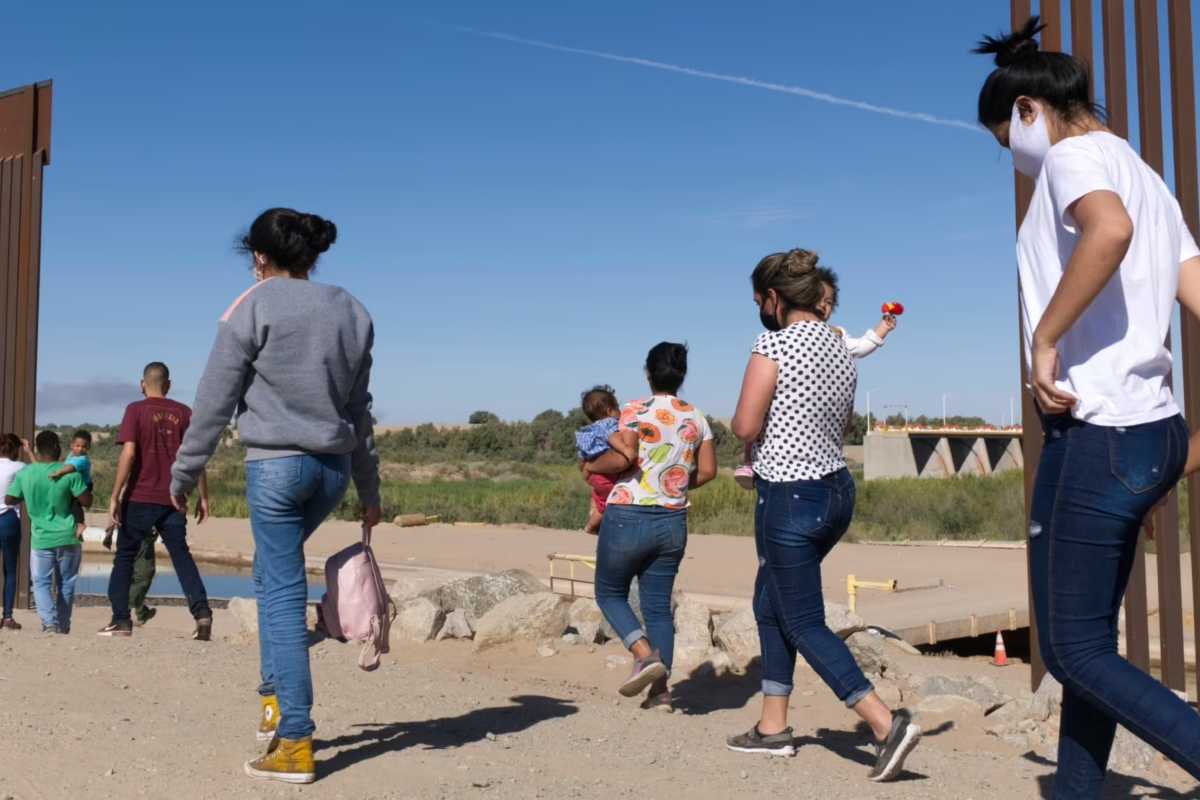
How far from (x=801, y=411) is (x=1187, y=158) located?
83.0 inches

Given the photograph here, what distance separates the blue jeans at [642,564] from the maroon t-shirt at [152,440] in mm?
3289

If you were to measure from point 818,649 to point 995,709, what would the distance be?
256 cm

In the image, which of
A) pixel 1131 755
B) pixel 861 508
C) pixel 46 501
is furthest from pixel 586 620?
pixel 861 508

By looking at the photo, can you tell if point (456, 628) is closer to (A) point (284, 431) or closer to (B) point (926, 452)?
(A) point (284, 431)

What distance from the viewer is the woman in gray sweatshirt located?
Result: 4.27 m

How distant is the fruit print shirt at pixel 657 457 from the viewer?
588 centimetres

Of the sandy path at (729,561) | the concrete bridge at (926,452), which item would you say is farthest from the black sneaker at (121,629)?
the concrete bridge at (926,452)

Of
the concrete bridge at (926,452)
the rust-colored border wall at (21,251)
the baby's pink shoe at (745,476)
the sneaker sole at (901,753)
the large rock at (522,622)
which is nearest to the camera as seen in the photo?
the sneaker sole at (901,753)

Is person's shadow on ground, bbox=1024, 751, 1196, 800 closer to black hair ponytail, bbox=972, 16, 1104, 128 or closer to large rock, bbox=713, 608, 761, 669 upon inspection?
black hair ponytail, bbox=972, 16, 1104, 128

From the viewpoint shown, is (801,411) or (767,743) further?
(767,743)

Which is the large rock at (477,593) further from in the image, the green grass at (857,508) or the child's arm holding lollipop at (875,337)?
the green grass at (857,508)

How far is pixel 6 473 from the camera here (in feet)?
29.8

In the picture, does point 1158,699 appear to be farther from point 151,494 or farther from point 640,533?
point 151,494

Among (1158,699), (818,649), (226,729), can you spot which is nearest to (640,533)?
(818,649)
